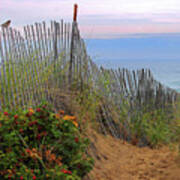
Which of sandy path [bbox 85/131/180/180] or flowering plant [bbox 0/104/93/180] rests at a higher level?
flowering plant [bbox 0/104/93/180]

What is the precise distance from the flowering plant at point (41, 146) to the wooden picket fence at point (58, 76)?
4.05 feet

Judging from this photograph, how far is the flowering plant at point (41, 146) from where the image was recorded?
4.05 m

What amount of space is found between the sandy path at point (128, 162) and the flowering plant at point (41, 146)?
902 millimetres

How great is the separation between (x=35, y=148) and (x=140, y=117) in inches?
170

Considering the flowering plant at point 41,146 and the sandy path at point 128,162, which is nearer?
the flowering plant at point 41,146

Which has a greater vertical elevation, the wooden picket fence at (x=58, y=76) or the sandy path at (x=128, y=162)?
the wooden picket fence at (x=58, y=76)

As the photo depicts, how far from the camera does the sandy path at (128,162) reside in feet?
18.1

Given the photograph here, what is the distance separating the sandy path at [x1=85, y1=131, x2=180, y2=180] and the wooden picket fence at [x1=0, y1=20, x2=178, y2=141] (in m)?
0.62

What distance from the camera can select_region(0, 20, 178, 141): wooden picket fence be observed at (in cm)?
573

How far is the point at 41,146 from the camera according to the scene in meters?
4.27

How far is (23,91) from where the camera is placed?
19.2 feet

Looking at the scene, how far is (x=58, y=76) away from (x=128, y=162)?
76.5 inches

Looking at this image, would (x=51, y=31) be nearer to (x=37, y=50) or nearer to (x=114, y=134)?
(x=37, y=50)

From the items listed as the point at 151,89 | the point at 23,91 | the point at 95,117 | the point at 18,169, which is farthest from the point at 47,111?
the point at 151,89
